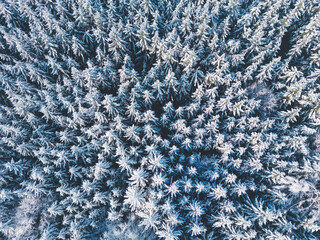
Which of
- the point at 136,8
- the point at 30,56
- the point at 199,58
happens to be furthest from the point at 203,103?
the point at 30,56

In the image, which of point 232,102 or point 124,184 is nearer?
point 124,184

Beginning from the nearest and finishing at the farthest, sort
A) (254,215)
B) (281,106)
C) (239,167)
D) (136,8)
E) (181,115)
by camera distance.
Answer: (254,215), (239,167), (181,115), (281,106), (136,8)

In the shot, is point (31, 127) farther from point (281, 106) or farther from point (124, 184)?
point (281, 106)

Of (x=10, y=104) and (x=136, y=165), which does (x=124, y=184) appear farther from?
(x=10, y=104)

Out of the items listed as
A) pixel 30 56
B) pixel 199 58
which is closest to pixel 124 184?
pixel 199 58

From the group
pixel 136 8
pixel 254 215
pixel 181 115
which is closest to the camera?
pixel 254 215

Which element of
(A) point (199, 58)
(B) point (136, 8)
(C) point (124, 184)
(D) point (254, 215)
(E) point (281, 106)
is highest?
(B) point (136, 8)

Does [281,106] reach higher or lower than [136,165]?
higher
